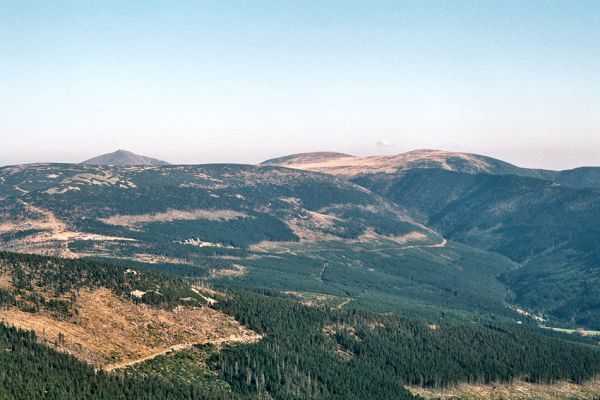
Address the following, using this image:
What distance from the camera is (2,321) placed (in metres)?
197

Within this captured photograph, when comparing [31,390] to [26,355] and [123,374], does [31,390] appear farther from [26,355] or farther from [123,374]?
[123,374]

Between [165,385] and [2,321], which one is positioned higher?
[2,321]

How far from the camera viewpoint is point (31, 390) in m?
160

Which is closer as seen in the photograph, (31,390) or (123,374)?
(31,390)

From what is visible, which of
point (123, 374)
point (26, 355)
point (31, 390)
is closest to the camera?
point (31, 390)

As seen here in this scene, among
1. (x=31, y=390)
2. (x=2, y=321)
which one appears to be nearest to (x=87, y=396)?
(x=31, y=390)

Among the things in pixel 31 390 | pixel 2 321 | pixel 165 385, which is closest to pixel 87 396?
pixel 31 390

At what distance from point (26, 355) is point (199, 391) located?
4851cm

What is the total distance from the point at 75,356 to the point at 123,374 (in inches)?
582

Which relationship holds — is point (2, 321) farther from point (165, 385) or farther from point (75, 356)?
point (165, 385)

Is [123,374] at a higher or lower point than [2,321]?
lower

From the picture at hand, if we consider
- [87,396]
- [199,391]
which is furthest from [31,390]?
[199,391]

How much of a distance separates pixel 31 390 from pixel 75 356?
37302 millimetres

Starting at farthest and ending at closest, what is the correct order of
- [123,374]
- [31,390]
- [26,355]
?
1. [123,374]
2. [26,355]
3. [31,390]
